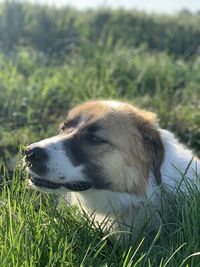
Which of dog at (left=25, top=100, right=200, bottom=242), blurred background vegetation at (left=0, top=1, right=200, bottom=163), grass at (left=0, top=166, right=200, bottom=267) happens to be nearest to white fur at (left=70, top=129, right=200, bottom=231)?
dog at (left=25, top=100, right=200, bottom=242)

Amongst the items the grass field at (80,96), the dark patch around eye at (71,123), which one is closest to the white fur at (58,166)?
the grass field at (80,96)

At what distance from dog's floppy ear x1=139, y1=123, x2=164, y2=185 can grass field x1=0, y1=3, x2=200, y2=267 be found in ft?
0.81

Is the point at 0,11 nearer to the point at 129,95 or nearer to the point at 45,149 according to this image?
the point at 129,95

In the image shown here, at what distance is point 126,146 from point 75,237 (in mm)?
763

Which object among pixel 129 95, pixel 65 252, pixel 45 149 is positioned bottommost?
pixel 129 95

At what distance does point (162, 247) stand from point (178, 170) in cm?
63

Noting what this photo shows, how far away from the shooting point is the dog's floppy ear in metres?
3.46

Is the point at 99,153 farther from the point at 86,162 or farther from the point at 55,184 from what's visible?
the point at 55,184

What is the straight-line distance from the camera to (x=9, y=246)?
2660 mm

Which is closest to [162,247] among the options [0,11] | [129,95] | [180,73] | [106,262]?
[106,262]

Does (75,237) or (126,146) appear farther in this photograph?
(126,146)

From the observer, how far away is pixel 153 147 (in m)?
3.50

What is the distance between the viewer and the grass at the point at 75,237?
2625mm

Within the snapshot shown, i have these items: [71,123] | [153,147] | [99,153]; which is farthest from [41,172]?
[153,147]
